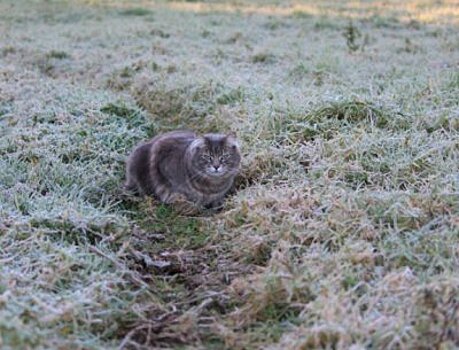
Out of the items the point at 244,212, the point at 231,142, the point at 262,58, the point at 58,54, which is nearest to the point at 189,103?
the point at 231,142

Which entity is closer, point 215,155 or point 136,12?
point 215,155

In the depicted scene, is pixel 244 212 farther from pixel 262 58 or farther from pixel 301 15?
pixel 301 15

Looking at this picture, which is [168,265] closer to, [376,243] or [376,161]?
[376,243]

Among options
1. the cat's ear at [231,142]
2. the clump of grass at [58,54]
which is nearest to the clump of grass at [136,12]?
the clump of grass at [58,54]

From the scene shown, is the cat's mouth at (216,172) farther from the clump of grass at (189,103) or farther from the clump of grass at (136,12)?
the clump of grass at (136,12)

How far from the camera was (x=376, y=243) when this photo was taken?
405 cm

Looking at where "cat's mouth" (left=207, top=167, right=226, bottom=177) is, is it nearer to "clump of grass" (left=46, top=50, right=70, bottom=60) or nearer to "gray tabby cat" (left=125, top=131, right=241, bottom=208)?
"gray tabby cat" (left=125, top=131, right=241, bottom=208)

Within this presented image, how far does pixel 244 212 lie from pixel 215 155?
633 mm

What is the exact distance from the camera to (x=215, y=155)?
534 cm

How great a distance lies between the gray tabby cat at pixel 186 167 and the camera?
5.37 metres

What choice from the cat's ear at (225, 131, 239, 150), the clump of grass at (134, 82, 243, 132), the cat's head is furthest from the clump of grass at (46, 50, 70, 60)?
the cat's ear at (225, 131, 239, 150)

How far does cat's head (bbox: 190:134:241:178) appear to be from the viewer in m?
5.34

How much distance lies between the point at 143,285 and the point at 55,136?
2.77 meters

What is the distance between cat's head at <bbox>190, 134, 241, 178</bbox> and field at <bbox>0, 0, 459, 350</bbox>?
0.31 meters
